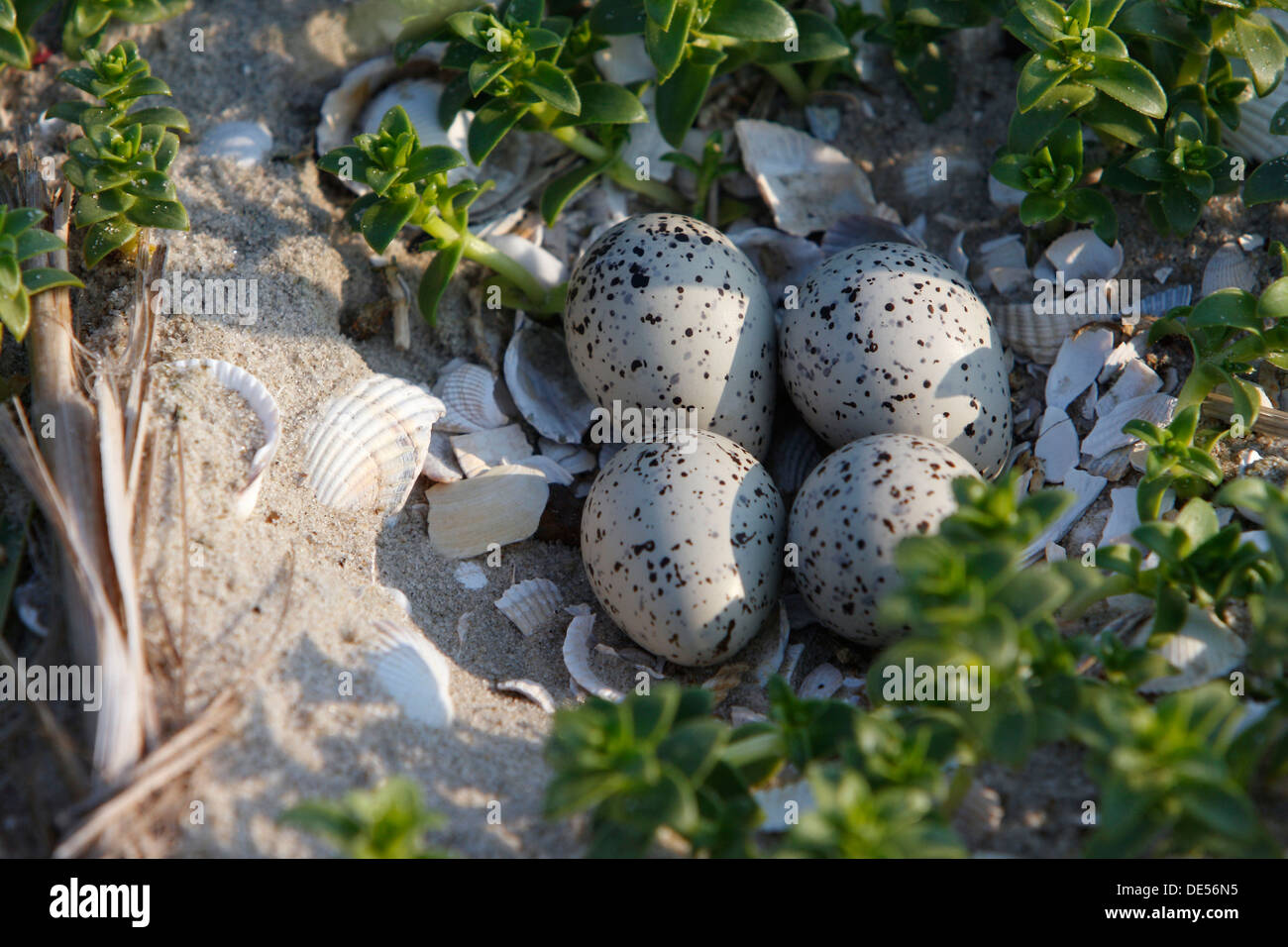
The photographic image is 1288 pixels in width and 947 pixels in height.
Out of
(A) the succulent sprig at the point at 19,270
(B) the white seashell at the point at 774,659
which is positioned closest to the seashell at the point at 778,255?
(B) the white seashell at the point at 774,659

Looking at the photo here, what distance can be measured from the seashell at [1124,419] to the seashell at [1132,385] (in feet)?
0.09

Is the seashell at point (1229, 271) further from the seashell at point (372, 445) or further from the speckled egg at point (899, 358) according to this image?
the seashell at point (372, 445)

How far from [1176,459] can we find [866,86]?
6.26 ft

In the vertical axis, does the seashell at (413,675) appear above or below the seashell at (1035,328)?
below

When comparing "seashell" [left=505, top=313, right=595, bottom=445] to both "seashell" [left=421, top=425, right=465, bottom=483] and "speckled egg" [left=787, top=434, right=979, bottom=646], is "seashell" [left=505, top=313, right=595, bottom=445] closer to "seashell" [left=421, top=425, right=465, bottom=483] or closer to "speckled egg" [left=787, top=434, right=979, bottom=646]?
"seashell" [left=421, top=425, right=465, bottom=483]

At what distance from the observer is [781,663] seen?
271 centimetres

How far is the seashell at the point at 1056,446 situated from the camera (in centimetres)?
285

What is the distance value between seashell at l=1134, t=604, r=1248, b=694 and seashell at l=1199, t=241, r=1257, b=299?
123cm

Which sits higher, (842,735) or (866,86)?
(866,86)

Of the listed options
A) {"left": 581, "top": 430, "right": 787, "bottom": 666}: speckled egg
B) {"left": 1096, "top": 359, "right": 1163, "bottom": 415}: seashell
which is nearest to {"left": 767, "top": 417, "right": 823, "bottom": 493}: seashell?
{"left": 581, "top": 430, "right": 787, "bottom": 666}: speckled egg

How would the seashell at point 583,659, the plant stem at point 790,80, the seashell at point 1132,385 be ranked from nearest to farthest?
1. the seashell at point 583,659
2. the seashell at point 1132,385
3. the plant stem at point 790,80

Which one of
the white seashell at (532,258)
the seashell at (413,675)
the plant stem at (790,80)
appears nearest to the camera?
the seashell at (413,675)
